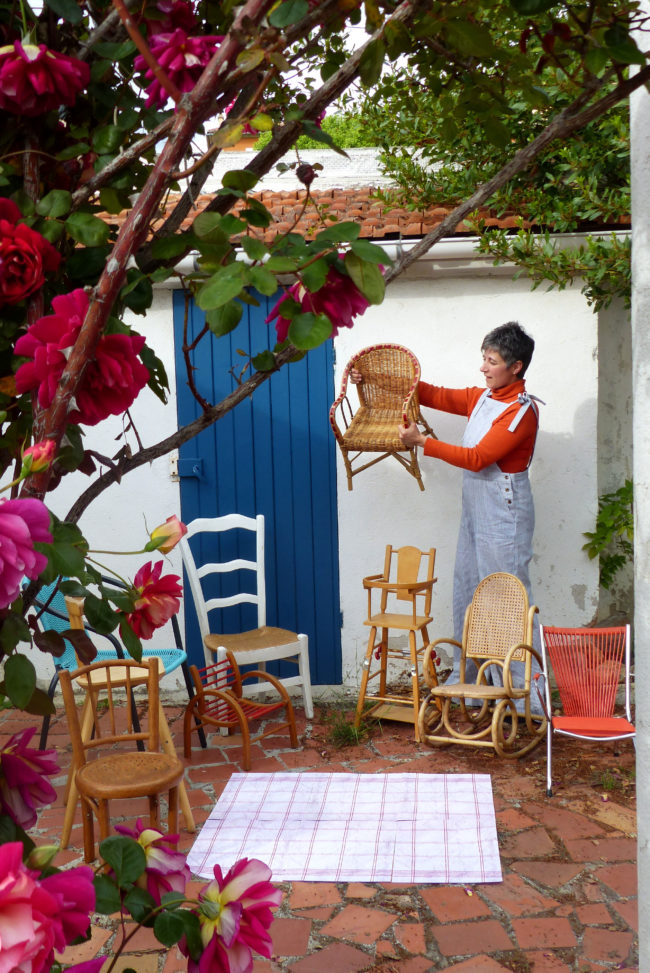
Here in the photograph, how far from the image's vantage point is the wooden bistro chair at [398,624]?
5492 mm

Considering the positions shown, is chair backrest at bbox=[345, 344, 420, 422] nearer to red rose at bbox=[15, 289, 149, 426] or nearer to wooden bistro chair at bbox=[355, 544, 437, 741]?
wooden bistro chair at bbox=[355, 544, 437, 741]

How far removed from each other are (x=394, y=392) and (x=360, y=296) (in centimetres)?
487

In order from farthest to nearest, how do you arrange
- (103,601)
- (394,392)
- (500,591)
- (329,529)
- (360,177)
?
1. (360,177)
2. (329,529)
3. (394,392)
4. (500,591)
5. (103,601)

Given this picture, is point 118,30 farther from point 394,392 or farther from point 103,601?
point 394,392

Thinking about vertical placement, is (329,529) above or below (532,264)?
below

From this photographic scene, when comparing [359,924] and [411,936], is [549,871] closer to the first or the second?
[411,936]

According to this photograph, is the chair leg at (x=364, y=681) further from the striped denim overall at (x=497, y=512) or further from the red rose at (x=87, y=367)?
the red rose at (x=87, y=367)

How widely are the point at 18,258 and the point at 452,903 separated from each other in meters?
3.36

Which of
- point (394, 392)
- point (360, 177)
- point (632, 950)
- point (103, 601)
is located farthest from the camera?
point (360, 177)

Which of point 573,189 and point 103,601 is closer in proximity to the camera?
point 103,601

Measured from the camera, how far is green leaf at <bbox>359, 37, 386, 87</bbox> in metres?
1.08

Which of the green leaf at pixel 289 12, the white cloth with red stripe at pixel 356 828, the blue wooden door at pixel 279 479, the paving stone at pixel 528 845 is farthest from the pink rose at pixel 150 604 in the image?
the blue wooden door at pixel 279 479

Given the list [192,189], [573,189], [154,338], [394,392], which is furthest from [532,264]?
[192,189]

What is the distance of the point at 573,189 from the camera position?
5.86 m
